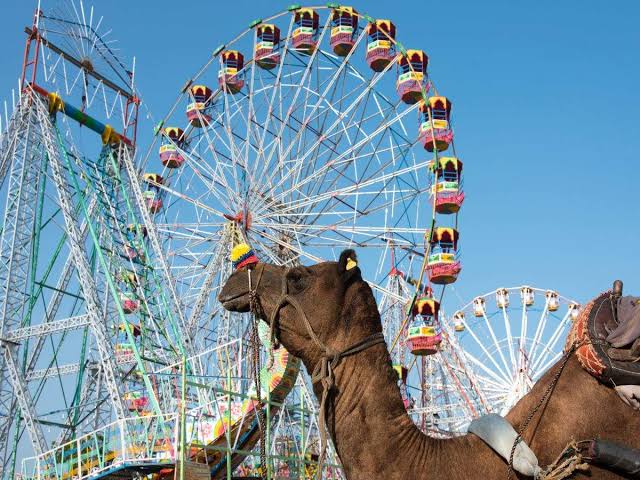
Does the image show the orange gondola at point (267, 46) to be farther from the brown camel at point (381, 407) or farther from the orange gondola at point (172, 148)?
the brown camel at point (381, 407)

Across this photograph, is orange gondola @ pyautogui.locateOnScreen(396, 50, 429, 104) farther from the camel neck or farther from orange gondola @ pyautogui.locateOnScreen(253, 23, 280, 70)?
the camel neck

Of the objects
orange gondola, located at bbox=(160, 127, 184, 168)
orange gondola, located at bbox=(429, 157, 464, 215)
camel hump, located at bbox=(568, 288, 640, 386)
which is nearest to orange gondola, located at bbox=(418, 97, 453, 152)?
Answer: orange gondola, located at bbox=(429, 157, 464, 215)

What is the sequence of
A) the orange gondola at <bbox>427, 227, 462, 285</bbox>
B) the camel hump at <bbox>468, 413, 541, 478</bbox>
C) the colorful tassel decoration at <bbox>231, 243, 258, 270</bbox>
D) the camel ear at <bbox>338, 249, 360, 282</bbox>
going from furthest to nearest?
1. the orange gondola at <bbox>427, 227, 462, 285</bbox>
2. the colorful tassel decoration at <bbox>231, 243, 258, 270</bbox>
3. the camel ear at <bbox>338, 249, 360, 282</bbox>
4. the camel hump at <bbox>468, 413, 541, 478</bbox>

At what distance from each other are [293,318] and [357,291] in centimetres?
34

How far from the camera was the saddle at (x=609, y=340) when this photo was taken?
369 cm

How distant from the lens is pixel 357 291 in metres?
3.97

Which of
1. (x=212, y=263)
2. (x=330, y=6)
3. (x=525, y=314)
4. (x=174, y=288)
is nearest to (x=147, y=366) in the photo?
(x=174, y=288)

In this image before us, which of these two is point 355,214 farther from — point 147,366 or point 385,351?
point 385,351

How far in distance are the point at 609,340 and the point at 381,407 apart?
112 cm

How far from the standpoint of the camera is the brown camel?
12.1ft

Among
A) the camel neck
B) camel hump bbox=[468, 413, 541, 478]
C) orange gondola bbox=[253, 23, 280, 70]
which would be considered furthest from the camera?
orange gondola bbox=[253, 23, 280, 70]

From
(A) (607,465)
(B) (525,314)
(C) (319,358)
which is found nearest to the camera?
(A) (607,465)

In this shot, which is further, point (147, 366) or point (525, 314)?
point (525, 314)

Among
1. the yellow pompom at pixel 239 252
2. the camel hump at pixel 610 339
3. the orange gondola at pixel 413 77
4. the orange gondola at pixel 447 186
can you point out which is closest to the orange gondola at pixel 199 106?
the orange gondola at pixel 413 77
